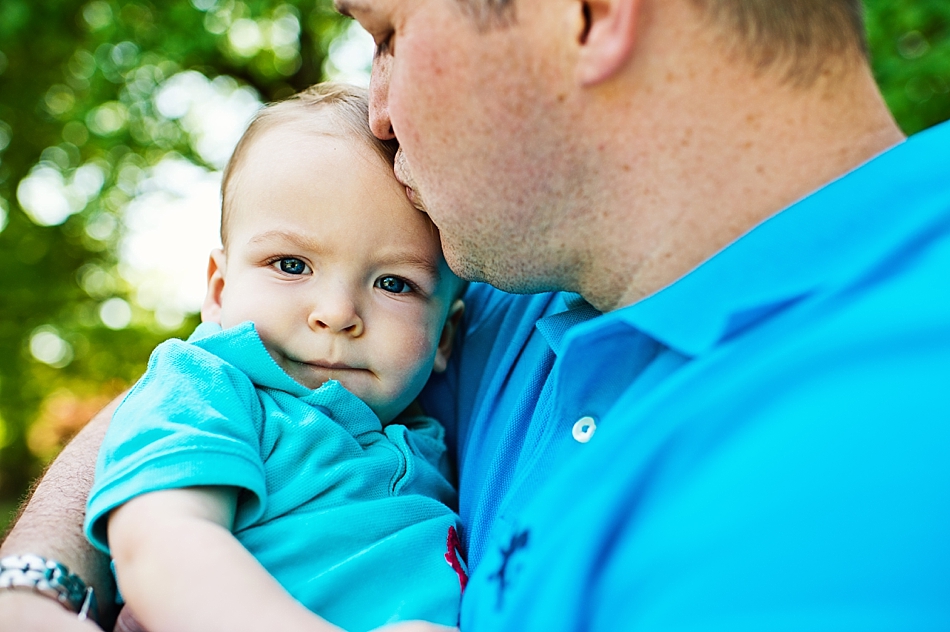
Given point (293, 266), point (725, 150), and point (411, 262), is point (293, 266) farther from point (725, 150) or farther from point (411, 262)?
point (725, 150)

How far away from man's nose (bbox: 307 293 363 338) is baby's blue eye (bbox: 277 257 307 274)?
0.10m

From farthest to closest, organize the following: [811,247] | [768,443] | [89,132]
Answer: [89,132] → [811,247] → [768,443]

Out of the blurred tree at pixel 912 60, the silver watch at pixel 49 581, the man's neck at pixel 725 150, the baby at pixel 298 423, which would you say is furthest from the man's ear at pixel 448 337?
the blurred tree at pixel 912 60

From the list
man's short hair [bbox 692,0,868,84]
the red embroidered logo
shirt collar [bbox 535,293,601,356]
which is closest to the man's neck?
man's short hair [bbox 692,0,868,84]

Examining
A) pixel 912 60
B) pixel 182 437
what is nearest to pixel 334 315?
pixel 182 437

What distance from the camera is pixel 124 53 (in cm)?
762

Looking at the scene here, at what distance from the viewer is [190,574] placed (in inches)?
53.7

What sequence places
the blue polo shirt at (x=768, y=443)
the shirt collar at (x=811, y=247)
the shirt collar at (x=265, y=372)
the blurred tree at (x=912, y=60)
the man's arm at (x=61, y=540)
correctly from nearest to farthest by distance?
the blue polo shirt at (x=768, y=443), the shirt collar at (x=811, y=247), the man's arm at (x=61, y=540), the shirt collar at (x=265, y=372), the blurred tree at (x=912, y=60)

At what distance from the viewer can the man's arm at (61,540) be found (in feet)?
5.04

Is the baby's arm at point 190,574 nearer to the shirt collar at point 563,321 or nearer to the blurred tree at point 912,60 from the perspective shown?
the shirt collar at point 563,321

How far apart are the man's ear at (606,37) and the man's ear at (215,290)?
1.05 m

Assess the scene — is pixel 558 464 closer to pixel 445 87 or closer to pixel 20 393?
pixel 445 87

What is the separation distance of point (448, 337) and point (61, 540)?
101cm

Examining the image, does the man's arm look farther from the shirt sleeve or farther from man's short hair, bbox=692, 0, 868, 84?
man's short hair, bbox=692, 0, 868, 84
